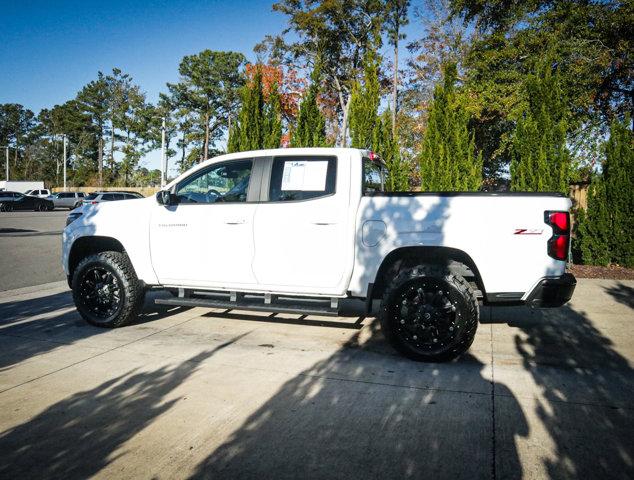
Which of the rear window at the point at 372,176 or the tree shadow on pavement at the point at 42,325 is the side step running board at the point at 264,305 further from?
the rear window at the point at 372,176

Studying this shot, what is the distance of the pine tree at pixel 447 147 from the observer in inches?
415

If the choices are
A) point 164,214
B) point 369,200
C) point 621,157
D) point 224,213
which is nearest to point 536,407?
point 369,200

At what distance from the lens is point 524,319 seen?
19.2 feet

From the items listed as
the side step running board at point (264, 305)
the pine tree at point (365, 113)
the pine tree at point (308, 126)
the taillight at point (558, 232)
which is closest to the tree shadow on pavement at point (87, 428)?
the side step running board at point (264, 305)

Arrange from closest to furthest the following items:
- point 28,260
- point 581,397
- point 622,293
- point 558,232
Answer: point 581,397, point 558,232, point 622,293, point 28,260

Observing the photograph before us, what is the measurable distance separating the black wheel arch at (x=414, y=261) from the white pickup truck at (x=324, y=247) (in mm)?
13

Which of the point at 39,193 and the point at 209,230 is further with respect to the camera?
the point at 39,193

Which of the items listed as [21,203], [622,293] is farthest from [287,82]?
[622,293]

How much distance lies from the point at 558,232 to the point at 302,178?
2.48 m

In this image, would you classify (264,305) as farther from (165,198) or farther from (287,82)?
(287,82)

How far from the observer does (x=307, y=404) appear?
3.28 meters

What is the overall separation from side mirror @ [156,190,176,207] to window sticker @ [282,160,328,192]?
1293mm

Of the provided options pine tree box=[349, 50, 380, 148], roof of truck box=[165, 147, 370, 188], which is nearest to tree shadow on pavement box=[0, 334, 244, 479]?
roof of truck box=[165, 147, 370, 188]

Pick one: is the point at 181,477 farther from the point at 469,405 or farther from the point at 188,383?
the point at 469,405
